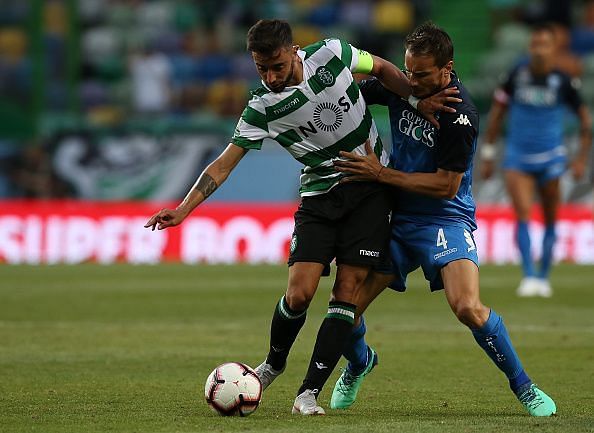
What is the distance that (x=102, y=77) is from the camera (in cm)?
2550

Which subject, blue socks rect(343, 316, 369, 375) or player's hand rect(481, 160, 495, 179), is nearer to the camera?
blue socks rect(343, 316, 369, 375)

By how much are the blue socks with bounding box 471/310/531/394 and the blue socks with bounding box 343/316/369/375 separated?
731mm

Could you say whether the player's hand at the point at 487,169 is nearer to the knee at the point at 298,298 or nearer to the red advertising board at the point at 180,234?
the red advertising board at the point at 180,234

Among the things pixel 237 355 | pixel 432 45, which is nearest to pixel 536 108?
pixel 237 355

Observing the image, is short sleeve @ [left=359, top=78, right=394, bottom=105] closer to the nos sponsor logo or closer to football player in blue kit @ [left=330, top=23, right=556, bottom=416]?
football player in blue kit @ [left=330, top=23, right=556, bottom=416]

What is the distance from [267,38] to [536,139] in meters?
7.34

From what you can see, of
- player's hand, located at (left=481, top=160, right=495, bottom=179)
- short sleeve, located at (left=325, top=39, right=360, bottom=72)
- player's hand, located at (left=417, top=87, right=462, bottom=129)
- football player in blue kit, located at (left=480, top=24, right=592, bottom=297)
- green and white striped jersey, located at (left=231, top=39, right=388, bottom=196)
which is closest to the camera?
player's hand, located at (left=417, top=87, right=462, bottom=129)

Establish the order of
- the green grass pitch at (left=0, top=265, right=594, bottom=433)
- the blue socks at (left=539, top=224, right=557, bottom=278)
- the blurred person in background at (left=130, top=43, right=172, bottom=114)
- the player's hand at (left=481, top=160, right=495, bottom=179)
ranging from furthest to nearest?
the blurred person in background at (left=130, top=43, right=172, bottom=114), the blue socks at (left=539, top=224, right=557, bottom=278), the player's hand at (left=481, top=160, right=495, bottom=179), the green grass pitch at (left=0, top=265, right=594, bottom=433)

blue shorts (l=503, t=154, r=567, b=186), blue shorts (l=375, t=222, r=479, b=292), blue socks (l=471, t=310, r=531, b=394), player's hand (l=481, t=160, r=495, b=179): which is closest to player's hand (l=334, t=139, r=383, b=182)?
blue shorts (l=375, t=222, r=479, b=292)

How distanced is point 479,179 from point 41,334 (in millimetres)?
10193

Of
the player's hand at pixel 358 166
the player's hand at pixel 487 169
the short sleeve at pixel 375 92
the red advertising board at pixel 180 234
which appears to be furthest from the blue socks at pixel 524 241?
the player's hand at pixel 358 166

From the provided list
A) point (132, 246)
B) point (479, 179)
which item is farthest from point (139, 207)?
point (479, 179)

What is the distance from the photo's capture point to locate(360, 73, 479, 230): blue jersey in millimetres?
6750

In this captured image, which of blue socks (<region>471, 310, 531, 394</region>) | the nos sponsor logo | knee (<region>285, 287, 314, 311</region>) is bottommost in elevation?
blue socks (<region>471, 310, 531, 394</region>)
